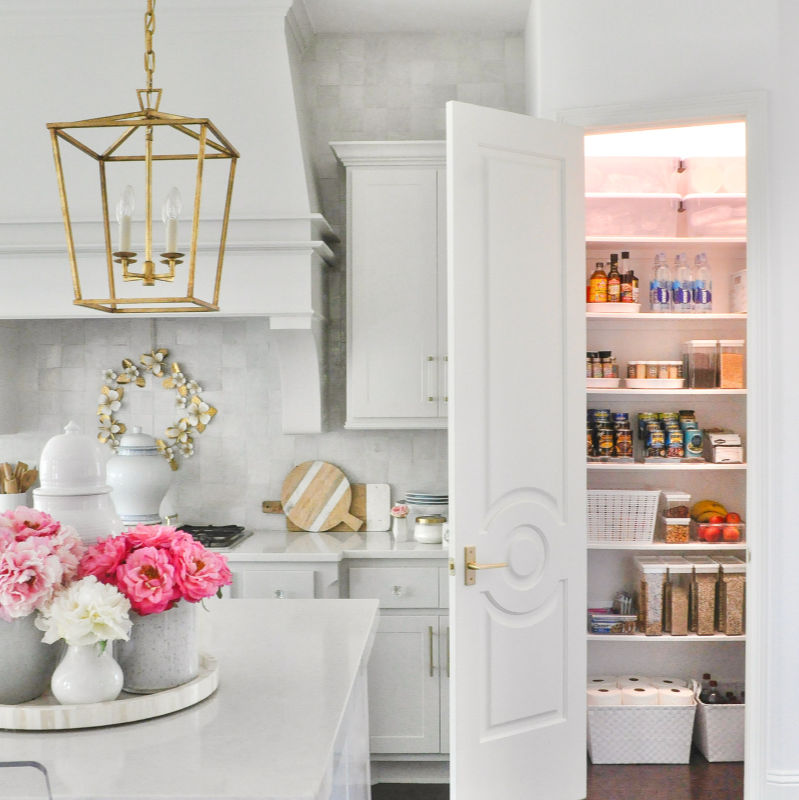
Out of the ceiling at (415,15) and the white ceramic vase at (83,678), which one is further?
the ceiling at (415,15)

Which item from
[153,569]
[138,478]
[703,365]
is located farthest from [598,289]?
[153,569]

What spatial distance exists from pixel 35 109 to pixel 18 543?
2676mm

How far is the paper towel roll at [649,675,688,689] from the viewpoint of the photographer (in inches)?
144

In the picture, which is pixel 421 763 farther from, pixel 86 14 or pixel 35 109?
pixel 86 14

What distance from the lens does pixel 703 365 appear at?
368cm

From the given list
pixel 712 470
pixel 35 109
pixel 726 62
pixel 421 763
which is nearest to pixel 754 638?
pixel 712 470

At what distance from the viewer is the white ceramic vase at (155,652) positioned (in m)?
1.50

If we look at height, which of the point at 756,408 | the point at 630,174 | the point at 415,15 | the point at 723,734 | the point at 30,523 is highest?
the point at 415,15

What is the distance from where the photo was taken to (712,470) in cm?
389

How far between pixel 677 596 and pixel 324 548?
1447mm

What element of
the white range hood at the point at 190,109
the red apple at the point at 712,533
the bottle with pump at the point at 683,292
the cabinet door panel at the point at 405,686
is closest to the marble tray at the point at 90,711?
the cabinet door panel at the point at 405,686

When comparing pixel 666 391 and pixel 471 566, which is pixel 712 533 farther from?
pixel 471 566

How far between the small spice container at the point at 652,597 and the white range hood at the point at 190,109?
5.67 ft

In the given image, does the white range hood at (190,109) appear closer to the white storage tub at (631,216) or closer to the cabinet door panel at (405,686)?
the white storage tub at (631,216)
